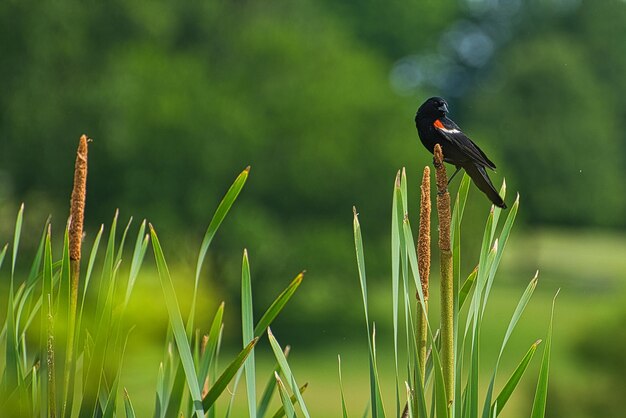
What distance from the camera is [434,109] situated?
1.76 meters

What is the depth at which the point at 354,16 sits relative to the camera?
4012cm

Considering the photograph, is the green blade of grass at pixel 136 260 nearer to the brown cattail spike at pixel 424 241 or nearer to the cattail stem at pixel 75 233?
the cattail stem at pixel 75 233

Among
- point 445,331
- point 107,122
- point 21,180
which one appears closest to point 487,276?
point 445,331

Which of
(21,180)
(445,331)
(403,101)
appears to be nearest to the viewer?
(445,331)

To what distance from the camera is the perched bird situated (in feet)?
4.92

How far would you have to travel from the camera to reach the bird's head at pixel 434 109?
174 cm

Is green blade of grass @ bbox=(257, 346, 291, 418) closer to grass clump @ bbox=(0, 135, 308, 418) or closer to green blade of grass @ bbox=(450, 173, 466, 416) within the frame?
grass clump @ bbox=(0, 135, 308, 418)

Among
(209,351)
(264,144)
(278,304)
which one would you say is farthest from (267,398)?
(264,144)

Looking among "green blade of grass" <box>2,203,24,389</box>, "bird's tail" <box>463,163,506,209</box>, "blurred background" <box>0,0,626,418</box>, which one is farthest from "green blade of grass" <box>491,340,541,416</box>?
"blurred background" <box>0,0,626,418</box>

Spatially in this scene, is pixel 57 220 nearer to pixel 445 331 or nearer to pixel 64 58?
pixel 64 58

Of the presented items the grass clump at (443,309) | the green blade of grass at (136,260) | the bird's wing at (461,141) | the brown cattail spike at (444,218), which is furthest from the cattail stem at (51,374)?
the bird's wing at (461,141)

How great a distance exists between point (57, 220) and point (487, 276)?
2285 centimetres

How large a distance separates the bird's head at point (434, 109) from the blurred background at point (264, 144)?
15.3 metres

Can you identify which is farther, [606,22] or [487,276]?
[606,22]
